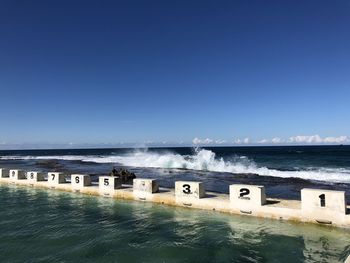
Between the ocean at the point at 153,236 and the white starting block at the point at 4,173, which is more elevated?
the white starting block at the point at 4,173

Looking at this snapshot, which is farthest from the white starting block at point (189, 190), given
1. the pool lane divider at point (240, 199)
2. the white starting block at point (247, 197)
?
the white starting block at point (247, 197)

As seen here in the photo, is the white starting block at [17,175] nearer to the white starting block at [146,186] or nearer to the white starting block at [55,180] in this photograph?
the white starting block at [55,180]

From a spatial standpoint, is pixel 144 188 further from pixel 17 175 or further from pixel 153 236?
pixel 17 175

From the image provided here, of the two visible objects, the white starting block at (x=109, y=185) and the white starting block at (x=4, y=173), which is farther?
the white starting block at (x=4, y=173)

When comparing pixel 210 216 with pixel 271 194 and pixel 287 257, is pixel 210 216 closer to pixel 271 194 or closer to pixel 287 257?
pixel 287 257

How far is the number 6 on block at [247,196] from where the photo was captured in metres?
11.5

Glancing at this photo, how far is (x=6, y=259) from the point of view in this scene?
7832mm

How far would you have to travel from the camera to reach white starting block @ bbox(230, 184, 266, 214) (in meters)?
11.5

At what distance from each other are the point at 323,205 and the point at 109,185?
1034 centimetres

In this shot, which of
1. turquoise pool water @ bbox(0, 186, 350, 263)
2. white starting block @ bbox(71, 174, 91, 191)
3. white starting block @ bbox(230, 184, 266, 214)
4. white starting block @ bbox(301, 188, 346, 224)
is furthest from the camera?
white starting block @ bbox(71, 174, 91, 191)

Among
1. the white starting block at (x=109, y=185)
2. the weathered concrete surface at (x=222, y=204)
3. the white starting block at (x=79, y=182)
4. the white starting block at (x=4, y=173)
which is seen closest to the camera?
the weathered concrete surface at (x=222, y=204)

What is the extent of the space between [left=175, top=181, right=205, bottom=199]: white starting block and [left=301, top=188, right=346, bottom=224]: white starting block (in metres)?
4.17

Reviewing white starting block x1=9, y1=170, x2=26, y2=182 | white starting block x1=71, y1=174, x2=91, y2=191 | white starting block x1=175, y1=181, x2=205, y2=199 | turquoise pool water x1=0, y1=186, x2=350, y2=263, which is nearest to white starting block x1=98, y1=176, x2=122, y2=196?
white starting block x1=71, y1=174, x2=91, y2=191

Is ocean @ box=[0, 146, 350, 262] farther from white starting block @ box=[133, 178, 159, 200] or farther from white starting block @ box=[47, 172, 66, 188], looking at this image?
white starting block @ box=[47, 172, 66, 188]
